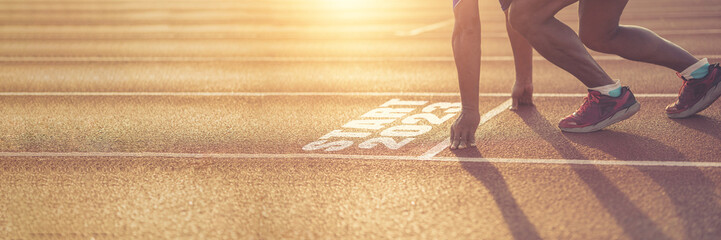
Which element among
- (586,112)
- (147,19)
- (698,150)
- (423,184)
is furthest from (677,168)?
(147,19)

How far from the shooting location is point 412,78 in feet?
26.0

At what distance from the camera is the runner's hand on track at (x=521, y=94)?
589 cm

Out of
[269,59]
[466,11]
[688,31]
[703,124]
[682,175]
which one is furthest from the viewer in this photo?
[688,31]

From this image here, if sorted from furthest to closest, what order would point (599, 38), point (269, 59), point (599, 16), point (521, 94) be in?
point (269, 59)
point (521, 94)
point (599, 38)
point (599, 16)

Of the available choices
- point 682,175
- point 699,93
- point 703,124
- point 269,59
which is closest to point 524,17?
point 682,175

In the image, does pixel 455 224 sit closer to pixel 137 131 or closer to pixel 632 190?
pixel 632 190

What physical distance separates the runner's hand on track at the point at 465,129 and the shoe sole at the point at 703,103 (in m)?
1.59

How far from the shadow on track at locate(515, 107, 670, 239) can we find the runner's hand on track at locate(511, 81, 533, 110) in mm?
643

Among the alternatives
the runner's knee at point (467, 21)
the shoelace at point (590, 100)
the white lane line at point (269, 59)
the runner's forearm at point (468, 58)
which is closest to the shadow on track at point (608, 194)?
the shoelace at point (590, 100)

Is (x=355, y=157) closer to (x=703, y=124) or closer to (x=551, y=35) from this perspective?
(x=551, y=35)

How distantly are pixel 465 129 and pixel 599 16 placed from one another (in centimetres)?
111

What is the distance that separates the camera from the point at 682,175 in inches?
157

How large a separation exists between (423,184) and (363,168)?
497mm

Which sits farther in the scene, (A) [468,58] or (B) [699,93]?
(B) [699,93]
